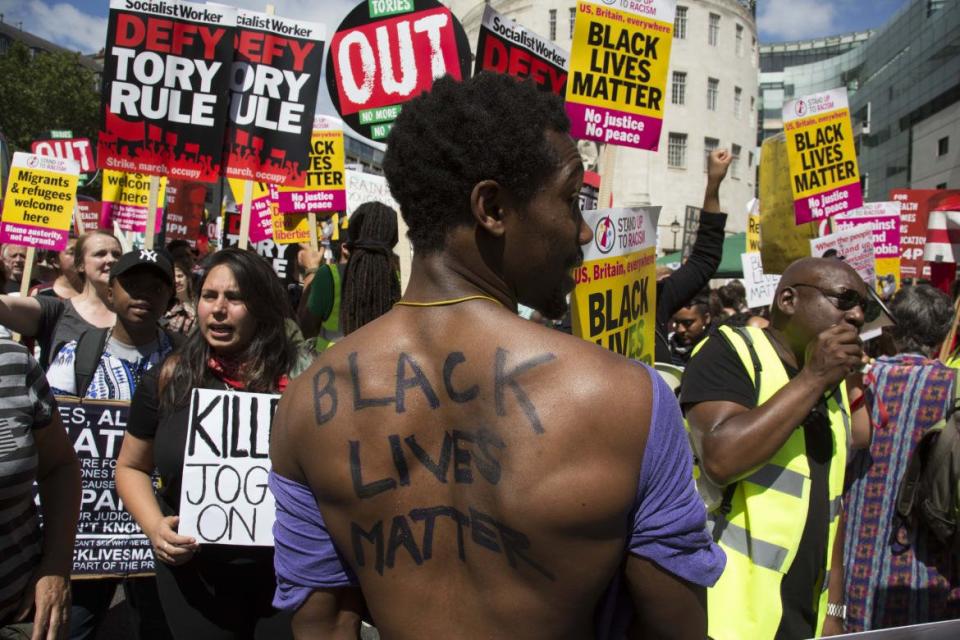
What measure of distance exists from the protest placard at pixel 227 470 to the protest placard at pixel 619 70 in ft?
8.02

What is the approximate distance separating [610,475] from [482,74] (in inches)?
30.1

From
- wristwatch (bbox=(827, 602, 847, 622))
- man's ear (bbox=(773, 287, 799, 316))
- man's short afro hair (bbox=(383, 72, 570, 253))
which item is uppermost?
man's short afro hair (bbox=(383, 72, 570, 253))

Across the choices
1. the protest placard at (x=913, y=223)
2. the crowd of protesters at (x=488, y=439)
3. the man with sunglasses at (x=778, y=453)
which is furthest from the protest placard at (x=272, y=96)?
the protest placard at (x=913, y=223)

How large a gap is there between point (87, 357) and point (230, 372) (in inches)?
44.8

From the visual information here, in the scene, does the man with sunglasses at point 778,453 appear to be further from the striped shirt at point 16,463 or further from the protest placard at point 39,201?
the protest placard at point 39,201

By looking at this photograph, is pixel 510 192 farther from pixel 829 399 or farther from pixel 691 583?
pixel 829 399

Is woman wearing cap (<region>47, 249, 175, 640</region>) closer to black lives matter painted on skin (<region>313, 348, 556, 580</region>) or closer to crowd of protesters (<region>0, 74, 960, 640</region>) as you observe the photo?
crowd of protesters (<region>0, 74, 960, 640</region>)

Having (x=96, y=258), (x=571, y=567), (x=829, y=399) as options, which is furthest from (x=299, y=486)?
(x=96, y=258)

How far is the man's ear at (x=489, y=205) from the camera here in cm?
141

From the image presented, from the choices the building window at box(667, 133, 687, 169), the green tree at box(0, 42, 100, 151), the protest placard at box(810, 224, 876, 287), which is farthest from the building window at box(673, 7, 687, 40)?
the protest placard at box(810, 224, 876, 287)

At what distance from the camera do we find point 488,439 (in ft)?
4.44

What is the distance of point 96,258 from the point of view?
487 cm

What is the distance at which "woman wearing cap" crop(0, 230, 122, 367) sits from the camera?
13.9ft

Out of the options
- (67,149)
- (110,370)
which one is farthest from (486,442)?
(67,149)
